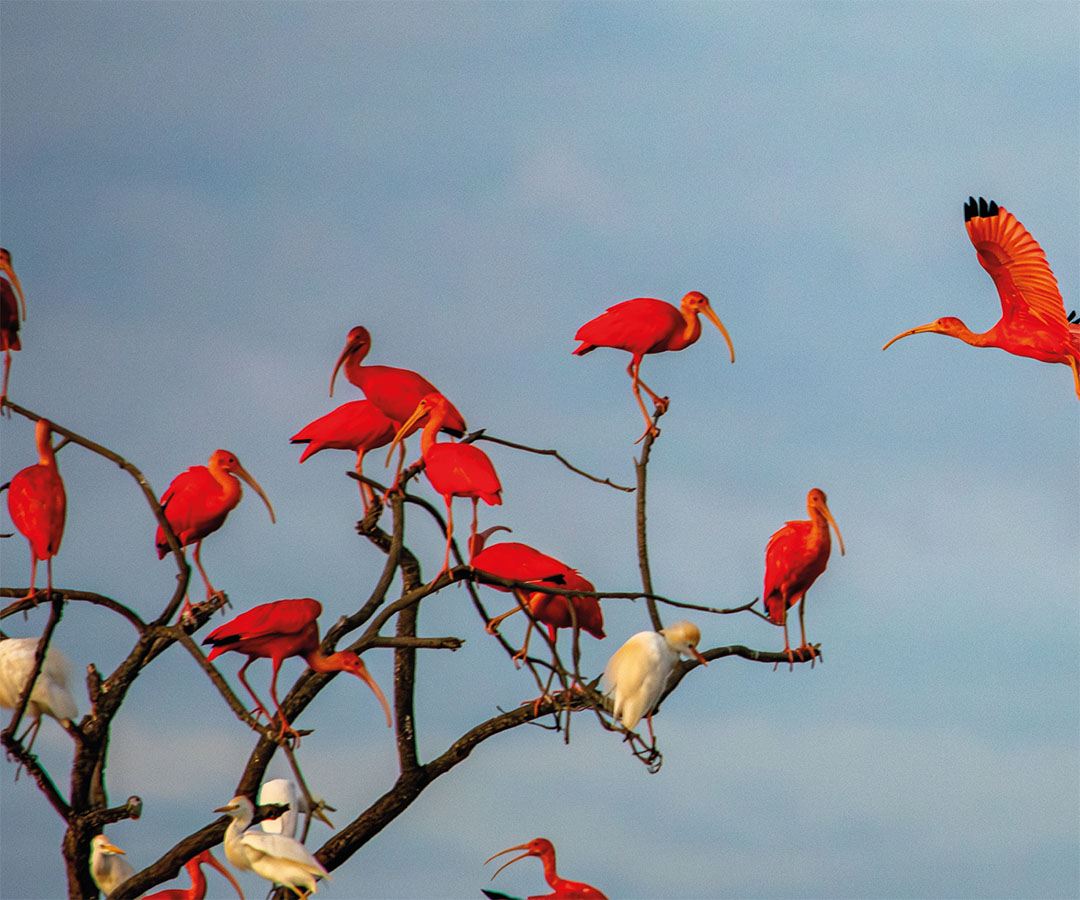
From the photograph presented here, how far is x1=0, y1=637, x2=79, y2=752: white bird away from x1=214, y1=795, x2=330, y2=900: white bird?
4.04ft

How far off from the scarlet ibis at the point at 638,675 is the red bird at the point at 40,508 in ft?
10.5

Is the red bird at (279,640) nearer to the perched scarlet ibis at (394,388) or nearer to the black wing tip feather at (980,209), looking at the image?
the perched scarlet ibis at (394,388)

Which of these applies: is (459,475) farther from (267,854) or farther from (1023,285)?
(1023,285)

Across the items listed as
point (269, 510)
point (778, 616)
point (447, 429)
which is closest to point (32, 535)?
point (269, 510)

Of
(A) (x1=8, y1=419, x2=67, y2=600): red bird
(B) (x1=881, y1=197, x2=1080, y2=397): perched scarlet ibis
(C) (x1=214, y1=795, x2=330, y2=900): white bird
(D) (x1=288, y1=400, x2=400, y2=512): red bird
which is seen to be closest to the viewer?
(C) (x1=214, y1=795, x2=330, y2=900): white bird

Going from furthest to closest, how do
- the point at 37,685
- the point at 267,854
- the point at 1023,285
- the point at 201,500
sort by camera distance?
the point at 1023,285 → the point at 201,500 → the point at 37,685 → the point at 267,854

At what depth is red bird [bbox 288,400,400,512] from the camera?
995 cm

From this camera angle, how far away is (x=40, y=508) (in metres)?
9.23

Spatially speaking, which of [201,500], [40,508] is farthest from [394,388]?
[40,508]

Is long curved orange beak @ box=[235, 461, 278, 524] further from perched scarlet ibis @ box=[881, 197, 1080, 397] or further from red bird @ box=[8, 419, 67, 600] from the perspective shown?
perched scarlet ibis @ box=[881, 197, 1080, 397]

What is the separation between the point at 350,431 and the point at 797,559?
2867mm

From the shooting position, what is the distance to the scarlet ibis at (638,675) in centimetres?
920

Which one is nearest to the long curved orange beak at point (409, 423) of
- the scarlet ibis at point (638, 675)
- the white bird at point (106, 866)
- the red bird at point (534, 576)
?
the red bird at point (534, 576)

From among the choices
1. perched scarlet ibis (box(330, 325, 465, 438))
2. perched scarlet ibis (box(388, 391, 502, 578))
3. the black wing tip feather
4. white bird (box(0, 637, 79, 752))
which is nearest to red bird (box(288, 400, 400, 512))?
perched scarlet ibis (box(330, 325, 465, 438))
